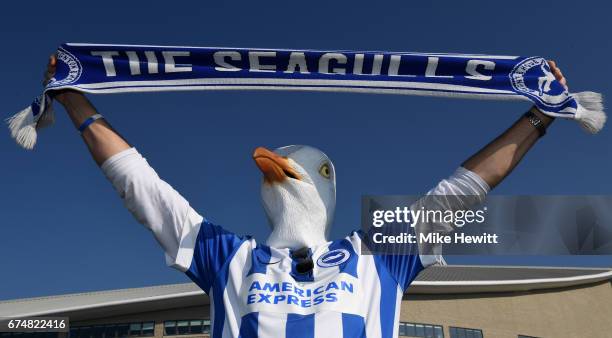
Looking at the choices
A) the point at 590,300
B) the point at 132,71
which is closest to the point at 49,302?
the point at 590,300

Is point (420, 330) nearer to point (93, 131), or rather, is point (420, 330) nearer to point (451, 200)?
point (451, 200)

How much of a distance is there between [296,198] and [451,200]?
0.96 m

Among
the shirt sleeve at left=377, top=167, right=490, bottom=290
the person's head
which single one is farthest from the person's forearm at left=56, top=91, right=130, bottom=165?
the shirt sleeve at left=377, top=167, right=490, bottom=290

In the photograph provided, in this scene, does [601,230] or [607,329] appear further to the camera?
[607,329]

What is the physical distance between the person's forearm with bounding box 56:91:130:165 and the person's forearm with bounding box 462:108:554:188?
2136 mm

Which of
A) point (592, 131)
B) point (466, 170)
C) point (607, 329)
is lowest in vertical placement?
point (607, 329)

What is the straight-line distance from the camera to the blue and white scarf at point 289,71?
4168 millimetres

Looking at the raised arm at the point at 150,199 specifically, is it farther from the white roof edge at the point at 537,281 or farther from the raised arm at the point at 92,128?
the white roof edge at the point at 537,281

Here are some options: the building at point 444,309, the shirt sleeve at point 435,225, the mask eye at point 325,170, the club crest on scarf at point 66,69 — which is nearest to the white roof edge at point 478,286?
the building at point 444,309

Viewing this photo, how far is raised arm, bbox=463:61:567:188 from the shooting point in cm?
387

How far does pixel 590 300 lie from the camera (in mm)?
26984

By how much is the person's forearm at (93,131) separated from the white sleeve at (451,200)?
73.5 inches

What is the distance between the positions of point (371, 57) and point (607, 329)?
26596mm

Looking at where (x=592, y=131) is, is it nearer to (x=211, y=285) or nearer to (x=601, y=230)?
(x=601, y=230)
